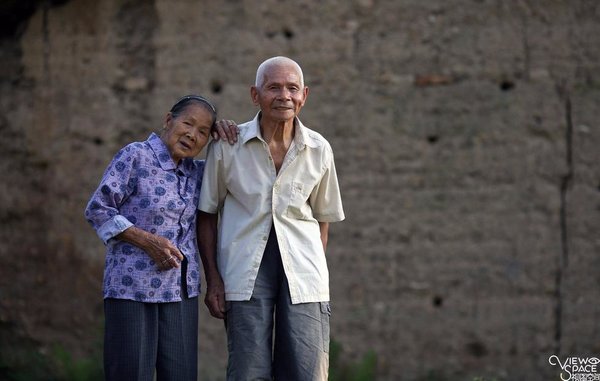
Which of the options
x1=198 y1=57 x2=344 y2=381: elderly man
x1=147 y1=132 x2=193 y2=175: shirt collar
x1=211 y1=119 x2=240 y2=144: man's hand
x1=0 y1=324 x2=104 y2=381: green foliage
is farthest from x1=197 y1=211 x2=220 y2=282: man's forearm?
x1=0 y1=324 x2=104 y2=381: green foliage

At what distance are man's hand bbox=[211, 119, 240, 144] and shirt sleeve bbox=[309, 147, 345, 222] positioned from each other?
41 centimetres

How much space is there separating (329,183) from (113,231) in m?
1.00

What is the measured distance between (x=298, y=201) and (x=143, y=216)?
2.16ft

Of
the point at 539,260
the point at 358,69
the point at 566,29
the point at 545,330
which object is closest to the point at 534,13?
the point at 566,29

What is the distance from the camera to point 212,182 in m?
3.87

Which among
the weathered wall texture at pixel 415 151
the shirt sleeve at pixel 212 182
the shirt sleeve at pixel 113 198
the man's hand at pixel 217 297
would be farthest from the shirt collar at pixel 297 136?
the weathered wall texture at pixel 415 151

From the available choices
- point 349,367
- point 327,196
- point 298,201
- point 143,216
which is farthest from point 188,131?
point 349,367

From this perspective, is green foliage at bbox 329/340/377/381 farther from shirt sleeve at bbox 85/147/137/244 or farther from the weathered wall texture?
shirt sleeve at bbox 85/147/137/244

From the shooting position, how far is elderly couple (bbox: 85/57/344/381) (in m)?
3.64

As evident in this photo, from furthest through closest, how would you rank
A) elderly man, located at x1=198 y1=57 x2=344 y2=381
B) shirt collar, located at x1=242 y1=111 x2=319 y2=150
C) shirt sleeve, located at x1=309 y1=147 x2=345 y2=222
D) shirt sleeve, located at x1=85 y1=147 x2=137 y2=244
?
shirt sleeve, located at x1=309 y1=147 x2=345 y2=222 < shirt collar, located at x1=242 y1=111 x2=319 y2=150 < elderly man, located at x1=198 y1=57 x2=344 y2=381 < shirt sleeve, located at x1=85 y1=147 x2=137 y2=244

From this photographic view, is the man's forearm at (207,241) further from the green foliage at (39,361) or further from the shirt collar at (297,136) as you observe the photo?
the green foliage at (39,361)

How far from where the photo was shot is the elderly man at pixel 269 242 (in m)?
3.77

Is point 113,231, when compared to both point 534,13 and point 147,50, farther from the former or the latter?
point 534,13

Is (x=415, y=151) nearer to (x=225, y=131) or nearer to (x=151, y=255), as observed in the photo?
(x=225, y=131)
